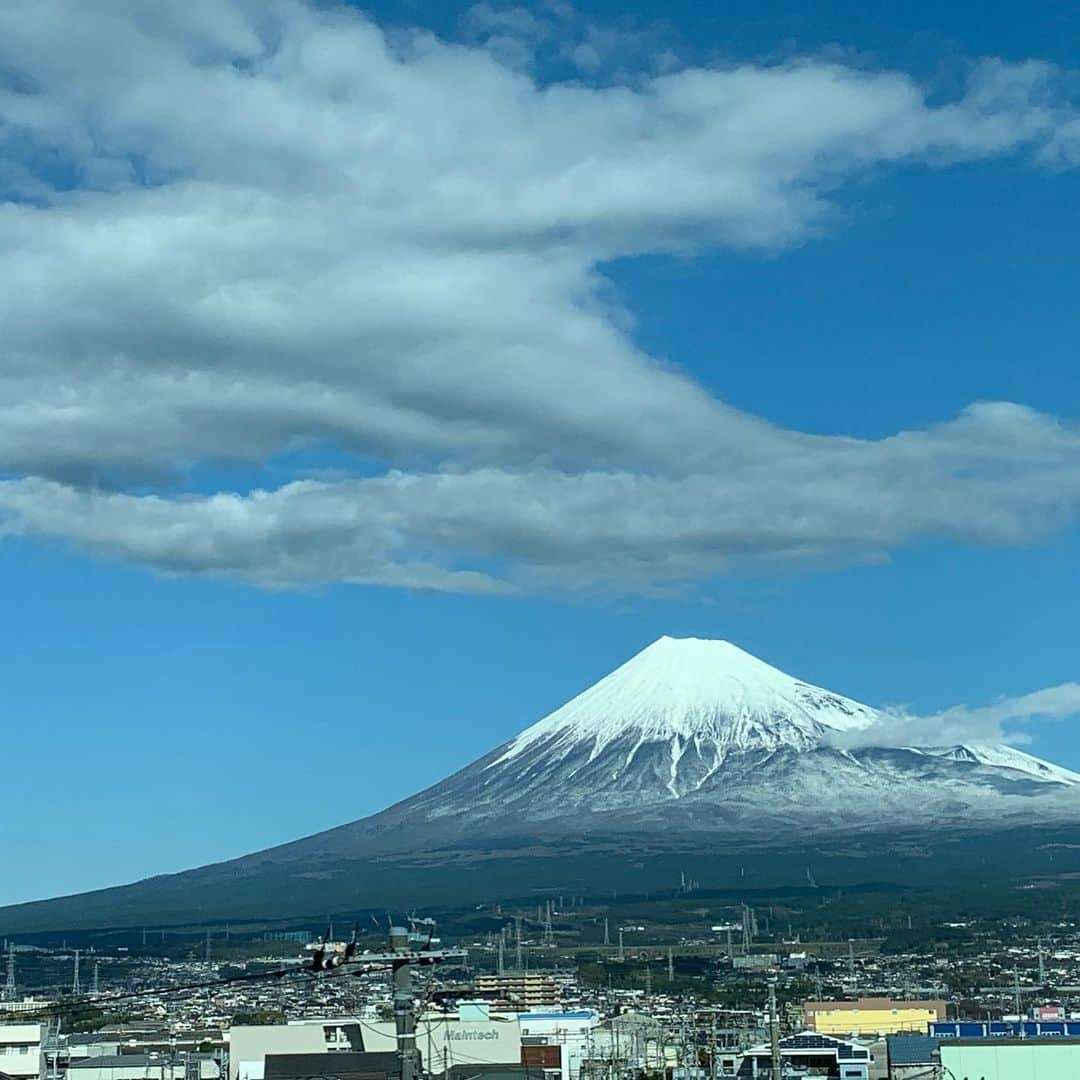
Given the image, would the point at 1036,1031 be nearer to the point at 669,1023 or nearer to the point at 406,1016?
the point at 669,1023

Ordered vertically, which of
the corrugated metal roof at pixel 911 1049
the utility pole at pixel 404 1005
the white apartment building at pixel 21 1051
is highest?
the utility pole at pixel 404 1005

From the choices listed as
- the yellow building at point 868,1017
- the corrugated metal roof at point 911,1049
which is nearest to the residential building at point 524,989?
the yellow building at point 868,1017

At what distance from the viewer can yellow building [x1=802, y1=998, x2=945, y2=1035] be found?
267 feet

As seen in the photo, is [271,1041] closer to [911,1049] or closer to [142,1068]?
[142,1068]

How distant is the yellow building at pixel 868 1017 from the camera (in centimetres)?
8144

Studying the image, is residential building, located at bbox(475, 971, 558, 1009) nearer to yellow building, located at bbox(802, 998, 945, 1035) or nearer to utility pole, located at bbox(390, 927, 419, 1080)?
yellow building, located at bbox(802, 998, 945, 1035)

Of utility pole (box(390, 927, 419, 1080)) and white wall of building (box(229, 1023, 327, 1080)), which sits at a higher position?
utility pole (box(390, 927, 419, 1080))

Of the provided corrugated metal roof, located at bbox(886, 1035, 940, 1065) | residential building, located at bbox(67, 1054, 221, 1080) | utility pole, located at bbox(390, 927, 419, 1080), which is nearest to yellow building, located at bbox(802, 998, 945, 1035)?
corrugated metal roof, located at bbox(886, 1035, 940, 1065)

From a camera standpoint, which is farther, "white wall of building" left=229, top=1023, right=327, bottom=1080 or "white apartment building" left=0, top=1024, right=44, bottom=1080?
"white wall of building" left=229, top=1023, right=327, bottom=1080

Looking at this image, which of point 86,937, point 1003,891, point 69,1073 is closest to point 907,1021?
point 69,1073

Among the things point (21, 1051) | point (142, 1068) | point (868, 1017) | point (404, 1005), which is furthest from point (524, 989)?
point (404, 1005)

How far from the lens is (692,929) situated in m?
164

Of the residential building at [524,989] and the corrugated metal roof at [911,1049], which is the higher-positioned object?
the residential building at [524,989]

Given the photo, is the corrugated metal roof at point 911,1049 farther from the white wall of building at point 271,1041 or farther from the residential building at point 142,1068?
the residential building at point 142,1068
